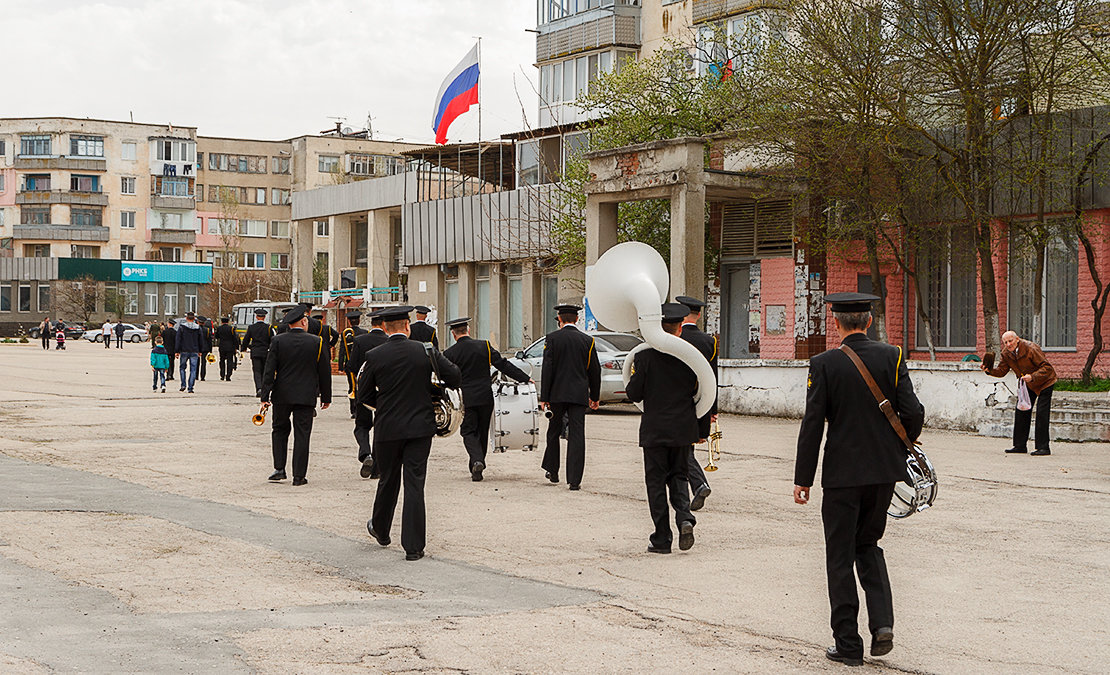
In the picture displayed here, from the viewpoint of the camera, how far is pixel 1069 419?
19250 mm

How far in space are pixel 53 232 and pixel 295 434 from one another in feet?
302

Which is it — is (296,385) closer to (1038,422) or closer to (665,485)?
(665,485)

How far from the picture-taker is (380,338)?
614 inches

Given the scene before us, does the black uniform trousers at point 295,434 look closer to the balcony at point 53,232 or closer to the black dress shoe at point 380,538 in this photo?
the black dress shoe at point 380,538

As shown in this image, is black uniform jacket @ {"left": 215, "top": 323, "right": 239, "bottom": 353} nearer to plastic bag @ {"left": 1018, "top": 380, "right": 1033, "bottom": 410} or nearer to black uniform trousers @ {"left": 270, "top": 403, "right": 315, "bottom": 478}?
black uniform trousers @ {"left": 270, "top": 403, "right": 315, "bottom": 478}

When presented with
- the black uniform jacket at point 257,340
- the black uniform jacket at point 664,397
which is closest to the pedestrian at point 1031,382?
the black uniform jacket at point 664,397

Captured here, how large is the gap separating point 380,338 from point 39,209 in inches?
3614

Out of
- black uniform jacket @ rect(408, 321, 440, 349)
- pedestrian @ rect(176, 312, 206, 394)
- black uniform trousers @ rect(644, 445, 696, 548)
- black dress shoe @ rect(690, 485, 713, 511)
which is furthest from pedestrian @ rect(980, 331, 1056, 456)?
pedestrian @ rect(176, 312, 206, 394)

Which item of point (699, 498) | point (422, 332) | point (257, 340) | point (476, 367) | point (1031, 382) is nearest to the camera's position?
point (699, 498)

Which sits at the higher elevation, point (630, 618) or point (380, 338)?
point (380, 338)

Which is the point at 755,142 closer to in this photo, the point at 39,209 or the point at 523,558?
the point at 523,558

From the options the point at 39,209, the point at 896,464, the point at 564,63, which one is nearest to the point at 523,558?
the point at 896,464

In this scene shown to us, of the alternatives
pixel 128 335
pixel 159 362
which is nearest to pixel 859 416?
pixel 159 362

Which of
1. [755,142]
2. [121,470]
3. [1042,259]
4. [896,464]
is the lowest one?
[121,470]
